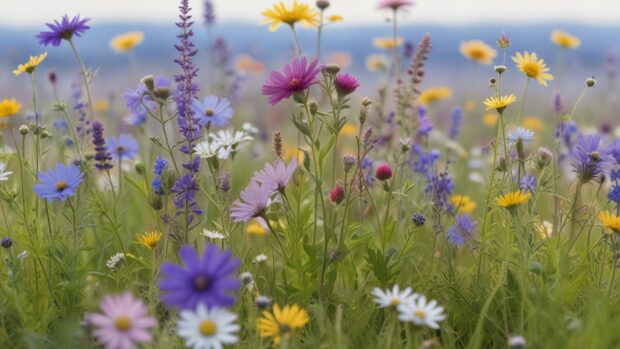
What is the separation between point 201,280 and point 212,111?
0.85 metres

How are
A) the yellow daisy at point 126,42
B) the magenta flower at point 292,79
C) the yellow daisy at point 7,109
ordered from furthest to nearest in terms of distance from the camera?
the yellow daisy at point 126,42 < the yellow daisy at point 7,109 < the magenta flower at point 292,79

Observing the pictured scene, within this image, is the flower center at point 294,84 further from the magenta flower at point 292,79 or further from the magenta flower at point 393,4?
the magenta flower at point 393,4

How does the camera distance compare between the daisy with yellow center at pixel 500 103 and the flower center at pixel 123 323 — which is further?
the daisy with yellow center at pixel 500 103

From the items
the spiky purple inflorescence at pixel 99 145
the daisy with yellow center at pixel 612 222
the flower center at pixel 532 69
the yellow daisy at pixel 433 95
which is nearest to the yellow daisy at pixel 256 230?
the spiky purple inflorescence at pixel 99 145

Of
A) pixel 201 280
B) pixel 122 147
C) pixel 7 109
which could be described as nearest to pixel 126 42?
pixel 122 147

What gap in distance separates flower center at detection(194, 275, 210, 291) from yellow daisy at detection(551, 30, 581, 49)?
2.54 meters

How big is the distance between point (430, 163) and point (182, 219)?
1.00m

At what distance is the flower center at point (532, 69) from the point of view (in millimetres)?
2002

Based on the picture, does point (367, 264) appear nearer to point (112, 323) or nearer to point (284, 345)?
point (284, 345)

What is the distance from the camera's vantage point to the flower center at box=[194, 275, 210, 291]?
4.21 feet

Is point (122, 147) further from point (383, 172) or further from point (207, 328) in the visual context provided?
point (207, 328)

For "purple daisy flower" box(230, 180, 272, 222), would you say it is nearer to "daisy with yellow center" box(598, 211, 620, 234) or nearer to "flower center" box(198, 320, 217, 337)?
"flower center" box(198, 320, 217, 337)

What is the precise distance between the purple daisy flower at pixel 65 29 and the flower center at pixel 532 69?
124 cm

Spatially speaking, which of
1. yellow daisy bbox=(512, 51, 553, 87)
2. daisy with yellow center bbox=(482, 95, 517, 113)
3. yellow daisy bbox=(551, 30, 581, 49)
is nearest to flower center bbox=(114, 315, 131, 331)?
daisy with yellow center bbox=(482, 95, 517, 113)
